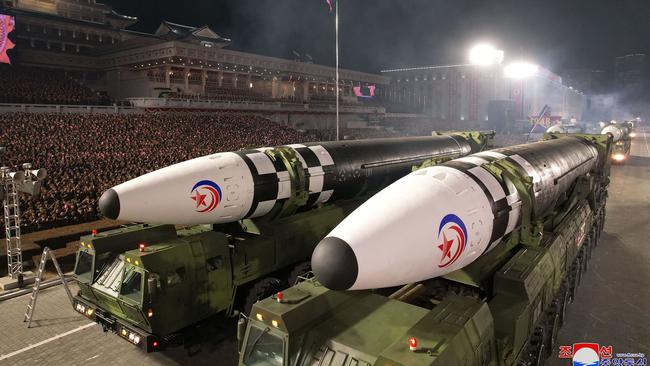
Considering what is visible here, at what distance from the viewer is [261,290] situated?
8.60 m

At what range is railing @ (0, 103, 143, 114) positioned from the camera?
91.9 ft

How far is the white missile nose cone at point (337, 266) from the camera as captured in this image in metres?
4.67

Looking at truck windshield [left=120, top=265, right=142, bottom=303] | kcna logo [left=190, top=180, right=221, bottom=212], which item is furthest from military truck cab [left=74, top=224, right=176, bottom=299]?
kcna logo [left=190, top=180, right=221, bottom=212]

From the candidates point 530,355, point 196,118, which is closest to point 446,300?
point 530,355

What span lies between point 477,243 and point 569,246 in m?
4.11

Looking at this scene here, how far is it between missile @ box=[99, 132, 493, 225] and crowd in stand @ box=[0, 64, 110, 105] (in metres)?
29.7

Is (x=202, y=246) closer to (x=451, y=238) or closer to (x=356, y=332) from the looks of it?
(x=356, y=332)

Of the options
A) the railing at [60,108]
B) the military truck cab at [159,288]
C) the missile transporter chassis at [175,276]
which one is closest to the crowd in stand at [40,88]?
the railing at [60,108]

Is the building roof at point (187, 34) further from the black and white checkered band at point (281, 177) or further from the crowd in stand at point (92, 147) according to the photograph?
the black and white checkered band at point (281, 177)

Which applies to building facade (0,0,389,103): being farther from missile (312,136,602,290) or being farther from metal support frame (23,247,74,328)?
missile (312,136,602,290)

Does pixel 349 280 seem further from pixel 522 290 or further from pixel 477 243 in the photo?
pixel 522 290

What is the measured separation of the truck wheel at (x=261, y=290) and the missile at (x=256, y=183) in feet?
4.59

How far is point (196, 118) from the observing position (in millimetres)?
35406

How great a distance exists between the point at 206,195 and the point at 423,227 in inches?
182
